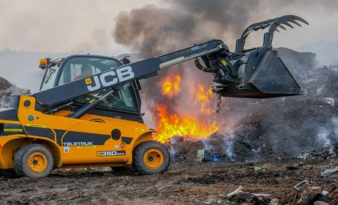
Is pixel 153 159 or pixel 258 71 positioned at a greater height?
pixel 258 71

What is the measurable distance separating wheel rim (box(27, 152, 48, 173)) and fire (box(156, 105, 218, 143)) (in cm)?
886

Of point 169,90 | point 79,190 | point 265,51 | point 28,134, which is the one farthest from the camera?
point 169,90

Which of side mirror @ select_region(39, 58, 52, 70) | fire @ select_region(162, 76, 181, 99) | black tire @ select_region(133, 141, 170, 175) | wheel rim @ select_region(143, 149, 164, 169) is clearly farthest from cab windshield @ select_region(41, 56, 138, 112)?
fire @ select_region(162, 76, 181, 99)

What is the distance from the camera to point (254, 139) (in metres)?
15.2

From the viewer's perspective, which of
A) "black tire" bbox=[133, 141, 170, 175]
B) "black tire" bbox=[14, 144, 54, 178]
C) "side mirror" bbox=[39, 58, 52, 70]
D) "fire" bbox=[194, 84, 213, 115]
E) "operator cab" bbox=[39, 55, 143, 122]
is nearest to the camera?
"black tire" bbox=[14, 144, 54, 178]

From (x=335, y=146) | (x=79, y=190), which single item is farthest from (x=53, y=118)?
(x=335, y=146)

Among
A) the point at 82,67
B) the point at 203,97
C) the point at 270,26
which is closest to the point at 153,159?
the point at 82,67

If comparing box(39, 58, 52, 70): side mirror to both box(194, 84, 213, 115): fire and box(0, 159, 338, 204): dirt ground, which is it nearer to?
box(0, 159, 338, 204): dirt ground

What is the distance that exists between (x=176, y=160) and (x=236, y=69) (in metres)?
4.80

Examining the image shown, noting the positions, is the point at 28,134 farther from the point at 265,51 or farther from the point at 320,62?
the point at 320,62

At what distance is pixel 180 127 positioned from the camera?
17938 mm

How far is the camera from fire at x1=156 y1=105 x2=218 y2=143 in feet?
57.1

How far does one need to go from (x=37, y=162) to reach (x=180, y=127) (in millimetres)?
10305

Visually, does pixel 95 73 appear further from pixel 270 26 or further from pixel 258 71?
pixel 270 26
